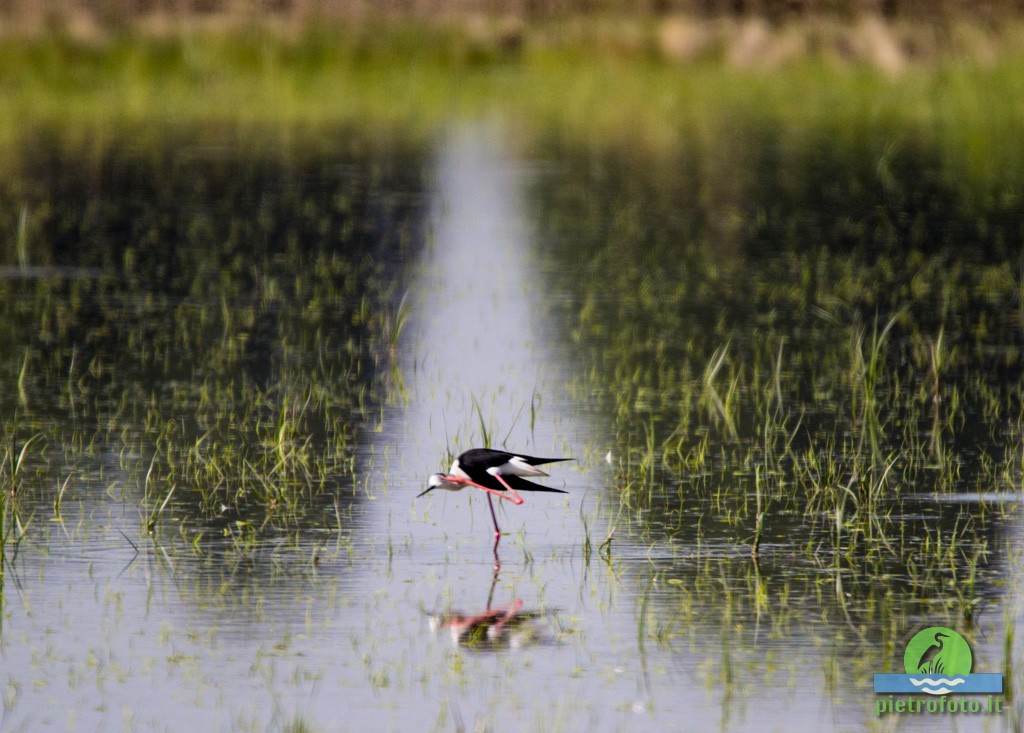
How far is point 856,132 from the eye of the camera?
21.4 meters

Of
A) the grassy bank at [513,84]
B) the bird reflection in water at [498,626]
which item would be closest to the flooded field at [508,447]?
the bird reflection in water at [498,626]

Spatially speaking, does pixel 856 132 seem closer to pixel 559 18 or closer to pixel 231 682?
pixel 559 18

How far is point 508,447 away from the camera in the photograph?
861 centimetres

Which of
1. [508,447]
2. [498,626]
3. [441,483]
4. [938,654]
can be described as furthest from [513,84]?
[938,654]

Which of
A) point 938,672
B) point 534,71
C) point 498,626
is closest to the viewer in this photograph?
point 938,672

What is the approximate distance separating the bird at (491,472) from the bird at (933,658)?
5.53ft

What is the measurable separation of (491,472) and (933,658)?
1.94m

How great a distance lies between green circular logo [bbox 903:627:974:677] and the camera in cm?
572

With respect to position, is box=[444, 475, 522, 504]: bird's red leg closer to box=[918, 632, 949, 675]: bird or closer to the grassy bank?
box=[918, 632, 949, 675]: bird

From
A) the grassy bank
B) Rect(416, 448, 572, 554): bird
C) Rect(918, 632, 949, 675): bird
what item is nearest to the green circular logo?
Rect(918, 632, 949, 675): bird

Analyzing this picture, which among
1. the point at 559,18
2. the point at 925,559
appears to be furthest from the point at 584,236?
the point at 559,18

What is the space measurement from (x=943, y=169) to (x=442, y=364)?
9.07 m

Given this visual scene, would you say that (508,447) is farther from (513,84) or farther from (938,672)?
(513,84)

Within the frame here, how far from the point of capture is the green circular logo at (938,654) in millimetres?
5719
